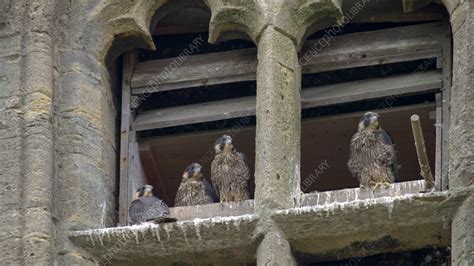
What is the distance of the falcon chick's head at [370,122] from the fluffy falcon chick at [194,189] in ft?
3.22

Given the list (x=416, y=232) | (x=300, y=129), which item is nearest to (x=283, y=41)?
(x=300, y=129)

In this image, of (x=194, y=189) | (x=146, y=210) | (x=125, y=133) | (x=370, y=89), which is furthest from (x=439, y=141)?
(x=125, y=133)

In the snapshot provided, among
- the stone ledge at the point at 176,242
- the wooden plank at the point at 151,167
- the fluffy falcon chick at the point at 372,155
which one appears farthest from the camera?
the wooden plank at the point at 151,167

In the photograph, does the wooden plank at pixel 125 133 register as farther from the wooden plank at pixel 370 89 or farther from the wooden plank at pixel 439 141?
the wooden plank at pixel 439 141

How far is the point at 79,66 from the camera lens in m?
15.7

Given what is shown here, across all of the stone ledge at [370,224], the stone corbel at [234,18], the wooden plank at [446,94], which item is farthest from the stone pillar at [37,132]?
the wooden plank at [446,94]

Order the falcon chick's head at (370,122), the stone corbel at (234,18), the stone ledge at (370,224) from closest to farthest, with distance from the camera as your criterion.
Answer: the stone ledge at (370,224) → the falcon chick's head at (370,122) → the stone corbel at (234,18)

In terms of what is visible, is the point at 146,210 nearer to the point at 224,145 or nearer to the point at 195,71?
the point at 224,145

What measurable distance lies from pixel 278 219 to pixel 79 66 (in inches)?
69.7

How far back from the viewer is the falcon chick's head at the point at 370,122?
612 inches

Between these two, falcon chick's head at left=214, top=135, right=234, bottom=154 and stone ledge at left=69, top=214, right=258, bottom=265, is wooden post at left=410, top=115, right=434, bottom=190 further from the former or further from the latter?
falcon chick's head at left=214, top=135, right=234, bottom=154

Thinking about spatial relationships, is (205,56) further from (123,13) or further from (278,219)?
(278,219)

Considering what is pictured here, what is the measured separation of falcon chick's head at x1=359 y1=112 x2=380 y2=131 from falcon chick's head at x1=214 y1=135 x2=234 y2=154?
827 millimetres

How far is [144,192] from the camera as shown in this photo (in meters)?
15.7
